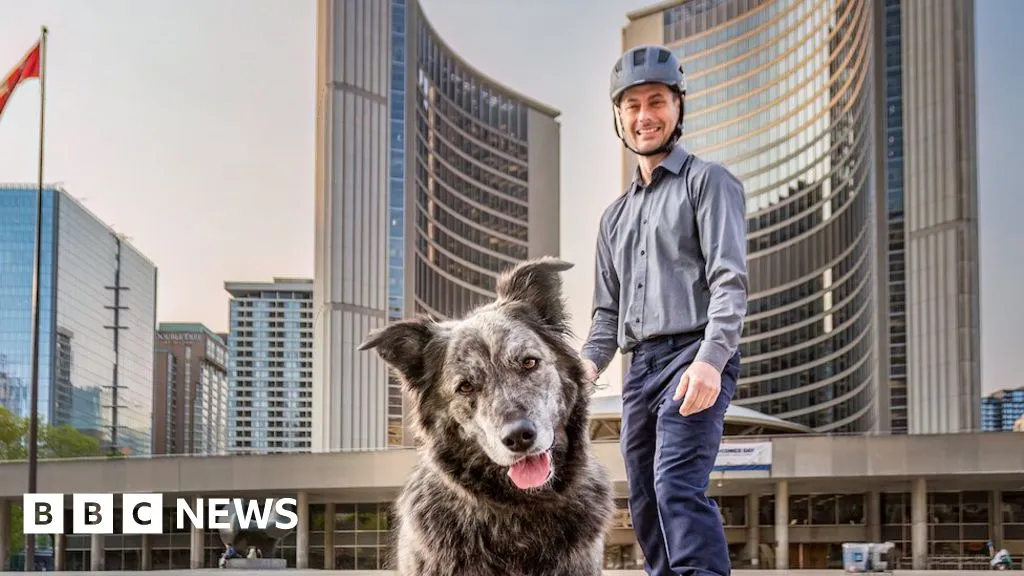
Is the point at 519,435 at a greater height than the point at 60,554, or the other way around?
the point at 519,435

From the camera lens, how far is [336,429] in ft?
232

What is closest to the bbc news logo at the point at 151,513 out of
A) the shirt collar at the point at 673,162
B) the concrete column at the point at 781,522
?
the concrete column at the point at 781,522

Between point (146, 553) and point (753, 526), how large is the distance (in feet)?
102

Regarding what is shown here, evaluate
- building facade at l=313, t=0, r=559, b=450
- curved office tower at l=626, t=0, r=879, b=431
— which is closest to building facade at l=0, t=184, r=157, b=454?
building facade at l=313, t=0, r=559, b=450

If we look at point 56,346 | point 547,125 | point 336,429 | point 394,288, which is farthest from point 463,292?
point 56,346

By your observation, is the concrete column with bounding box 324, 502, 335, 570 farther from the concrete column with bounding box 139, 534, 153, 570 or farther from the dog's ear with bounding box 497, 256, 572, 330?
the dog's ear with bounding box 497, 256, 572, 330

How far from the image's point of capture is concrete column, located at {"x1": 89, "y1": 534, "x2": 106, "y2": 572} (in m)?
52.7

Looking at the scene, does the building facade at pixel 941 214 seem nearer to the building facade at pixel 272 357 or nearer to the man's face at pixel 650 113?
the man's face at pixel 650 113

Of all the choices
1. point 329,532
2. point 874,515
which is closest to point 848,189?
point 874,515

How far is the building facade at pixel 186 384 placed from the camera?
15988 centimetres

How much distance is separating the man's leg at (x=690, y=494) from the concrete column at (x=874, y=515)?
46671mm

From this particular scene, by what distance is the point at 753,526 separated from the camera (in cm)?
4666

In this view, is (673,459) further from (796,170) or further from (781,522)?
(796,170)

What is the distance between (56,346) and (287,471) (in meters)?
76.5
